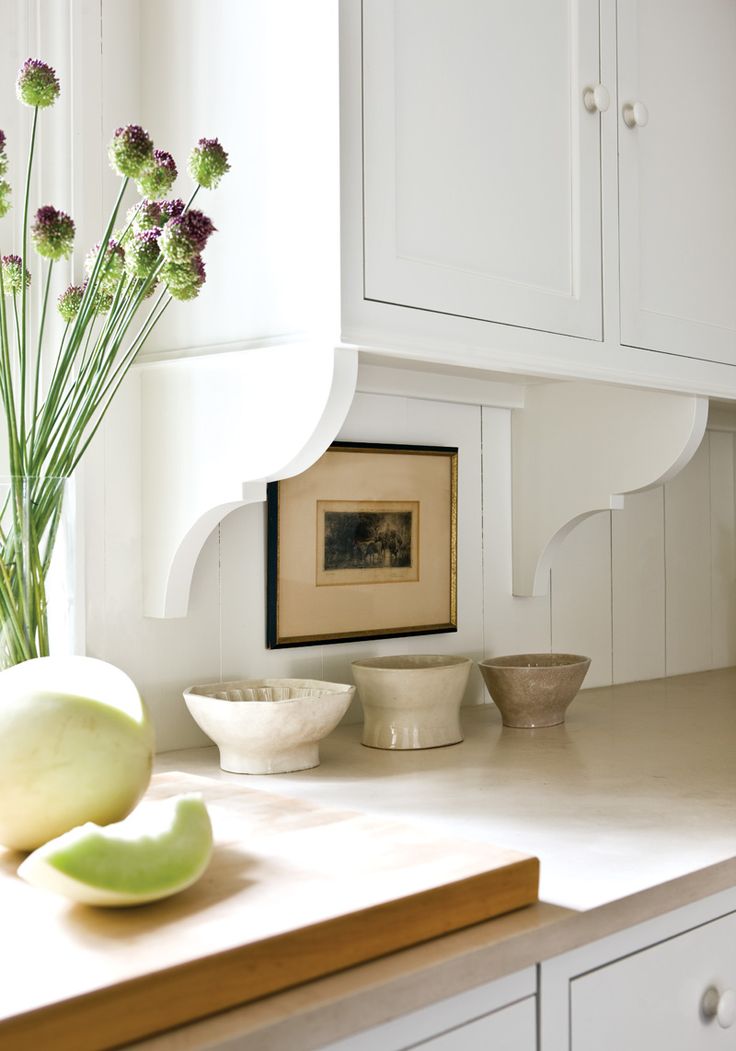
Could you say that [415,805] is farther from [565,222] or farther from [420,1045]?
[565,222]

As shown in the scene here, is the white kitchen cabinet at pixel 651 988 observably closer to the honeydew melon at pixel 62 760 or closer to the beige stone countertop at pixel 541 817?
the beige stone countertop at pixel 541 817

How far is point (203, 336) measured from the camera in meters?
1.33

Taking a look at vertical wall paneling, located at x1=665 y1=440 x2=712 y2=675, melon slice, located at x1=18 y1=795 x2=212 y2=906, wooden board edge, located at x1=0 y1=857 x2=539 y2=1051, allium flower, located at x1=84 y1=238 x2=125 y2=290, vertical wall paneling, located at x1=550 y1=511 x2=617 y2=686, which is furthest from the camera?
vertical wall paneling, located at x1=665 y1=440 x2=712 y2=675

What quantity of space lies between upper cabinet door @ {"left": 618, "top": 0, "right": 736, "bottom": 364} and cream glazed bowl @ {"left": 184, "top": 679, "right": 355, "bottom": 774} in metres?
0.66

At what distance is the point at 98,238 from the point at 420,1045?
38.9 inches

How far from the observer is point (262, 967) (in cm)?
70

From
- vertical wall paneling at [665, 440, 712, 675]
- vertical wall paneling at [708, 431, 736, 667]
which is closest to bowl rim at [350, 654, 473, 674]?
vertical wall paneling at [665, 440, 712, 675]

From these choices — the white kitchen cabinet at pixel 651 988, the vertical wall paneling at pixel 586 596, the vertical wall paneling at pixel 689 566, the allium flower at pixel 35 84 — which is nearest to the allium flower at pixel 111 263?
the allium flower at pixel 35 84

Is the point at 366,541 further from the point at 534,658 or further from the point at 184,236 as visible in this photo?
the point at 184,236

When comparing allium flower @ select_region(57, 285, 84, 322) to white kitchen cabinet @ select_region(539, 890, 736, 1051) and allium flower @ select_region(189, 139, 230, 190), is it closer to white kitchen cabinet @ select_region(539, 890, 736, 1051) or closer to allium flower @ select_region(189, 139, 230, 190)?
allium flower @ select_region(189, 139, 230, 190)

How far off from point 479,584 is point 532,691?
0.87ft

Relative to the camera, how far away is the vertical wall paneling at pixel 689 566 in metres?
2.24

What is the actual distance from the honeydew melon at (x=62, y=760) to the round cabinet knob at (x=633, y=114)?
1.06m

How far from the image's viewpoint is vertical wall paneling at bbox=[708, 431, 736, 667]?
237 cm
